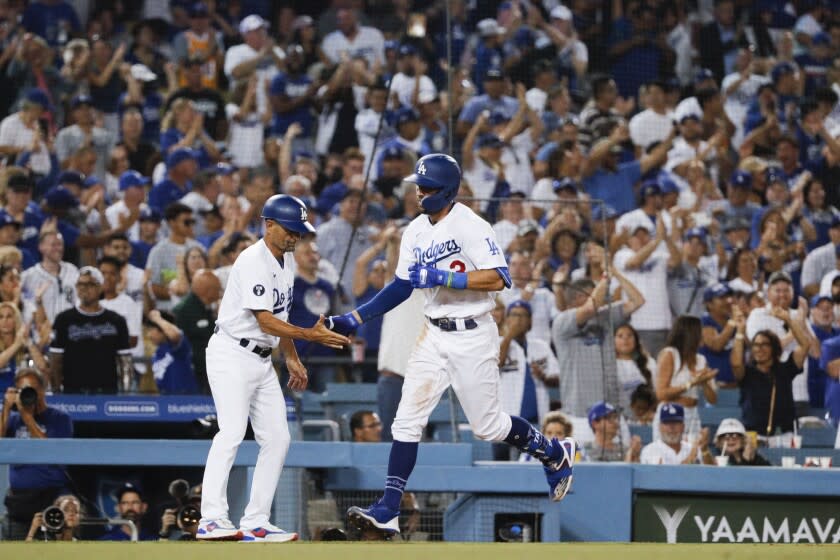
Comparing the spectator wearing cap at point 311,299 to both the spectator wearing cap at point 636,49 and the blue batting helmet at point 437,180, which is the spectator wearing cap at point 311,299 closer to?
the blue batting helmet at point 437,180

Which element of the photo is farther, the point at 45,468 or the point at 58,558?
the point at 45,468

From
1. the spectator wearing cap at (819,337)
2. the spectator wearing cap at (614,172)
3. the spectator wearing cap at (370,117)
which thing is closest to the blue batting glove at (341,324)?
the spectator wearing cap at (819,337)

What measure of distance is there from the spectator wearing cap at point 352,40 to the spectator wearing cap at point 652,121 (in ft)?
8.86

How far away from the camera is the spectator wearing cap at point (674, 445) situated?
28.2ft

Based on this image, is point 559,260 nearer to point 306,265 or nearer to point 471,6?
point 306,265

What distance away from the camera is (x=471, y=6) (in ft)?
46.8

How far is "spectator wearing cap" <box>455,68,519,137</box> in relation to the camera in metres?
12.4

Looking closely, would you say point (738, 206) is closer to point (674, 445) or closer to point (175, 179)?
point (674, 445)

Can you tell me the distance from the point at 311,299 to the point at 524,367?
1.65m

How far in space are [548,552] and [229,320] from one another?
1.98 meters

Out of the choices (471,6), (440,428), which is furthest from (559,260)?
(471,6)

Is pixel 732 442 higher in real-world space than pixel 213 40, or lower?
lower

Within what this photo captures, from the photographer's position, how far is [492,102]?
41.1 feet

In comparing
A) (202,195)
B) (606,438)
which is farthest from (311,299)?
(606,438)
